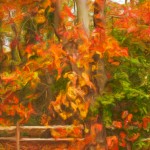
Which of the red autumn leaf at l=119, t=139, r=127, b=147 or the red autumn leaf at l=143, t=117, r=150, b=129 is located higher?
the red autumn leaf at l=143, t=117, r=150, b=129

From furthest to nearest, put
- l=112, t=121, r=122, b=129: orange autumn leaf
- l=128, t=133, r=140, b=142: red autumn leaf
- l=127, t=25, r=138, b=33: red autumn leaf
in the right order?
l=128, t=133, r=140, b=142: red autumn leaf → l=112, t=121, r=122, b=129: orange autumn leaf → l=127, t=25, r=138, b=33: red autumn leaf

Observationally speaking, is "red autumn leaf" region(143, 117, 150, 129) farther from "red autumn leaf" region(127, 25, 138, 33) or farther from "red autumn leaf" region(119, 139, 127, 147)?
"red autumn leaf" region(127, 25, 138, 33)

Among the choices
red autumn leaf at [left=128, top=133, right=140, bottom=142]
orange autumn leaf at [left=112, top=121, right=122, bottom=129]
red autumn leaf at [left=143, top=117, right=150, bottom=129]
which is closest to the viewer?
orange autumn leaf at [left=112, top=121, right=122, bottom=129]

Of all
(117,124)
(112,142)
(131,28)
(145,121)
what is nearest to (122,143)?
(112,142)

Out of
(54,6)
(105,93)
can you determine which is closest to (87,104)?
(105,93)

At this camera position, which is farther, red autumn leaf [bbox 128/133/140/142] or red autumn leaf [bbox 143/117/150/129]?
red autumn leaf [bbox 128/133/140/142]

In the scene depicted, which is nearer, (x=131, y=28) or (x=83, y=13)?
(x=131, y=28)

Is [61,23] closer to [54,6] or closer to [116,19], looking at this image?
[54,6]

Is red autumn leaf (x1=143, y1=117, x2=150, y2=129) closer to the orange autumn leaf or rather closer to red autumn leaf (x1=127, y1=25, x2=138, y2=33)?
the orange autumn leaf

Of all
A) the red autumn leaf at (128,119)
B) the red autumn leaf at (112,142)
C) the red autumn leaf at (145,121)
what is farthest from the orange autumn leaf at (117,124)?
the red autumn leaf at (145,121)

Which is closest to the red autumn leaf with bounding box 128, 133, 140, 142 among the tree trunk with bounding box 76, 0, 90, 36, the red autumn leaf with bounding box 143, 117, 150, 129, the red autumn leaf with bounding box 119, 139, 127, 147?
the red autumn leaf with bounding box 119, 139, 127, 147

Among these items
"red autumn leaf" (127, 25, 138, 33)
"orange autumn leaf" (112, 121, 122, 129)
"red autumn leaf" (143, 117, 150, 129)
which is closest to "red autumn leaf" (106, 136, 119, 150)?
"orange autumn leaf" (112, 121, 122, 129)

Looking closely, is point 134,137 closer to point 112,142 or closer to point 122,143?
point 122,143

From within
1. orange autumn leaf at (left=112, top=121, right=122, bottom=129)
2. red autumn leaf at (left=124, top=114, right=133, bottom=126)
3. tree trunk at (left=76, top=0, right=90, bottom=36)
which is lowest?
orange autumn leaf at (left=112, top=121, right=122, bottom=129)
